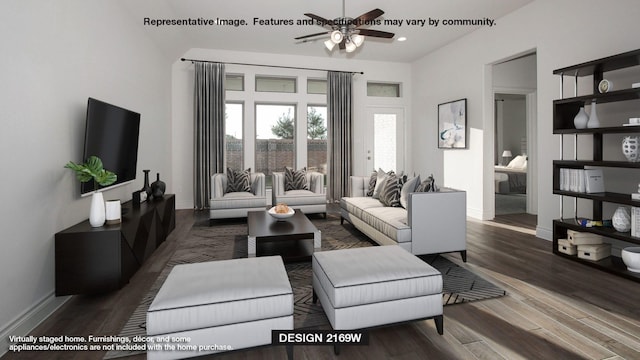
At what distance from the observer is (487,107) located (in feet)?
17.2

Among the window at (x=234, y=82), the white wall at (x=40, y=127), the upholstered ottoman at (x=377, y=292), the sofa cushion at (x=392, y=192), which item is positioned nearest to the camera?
the upholstered ottoman at (x=377, y=292)

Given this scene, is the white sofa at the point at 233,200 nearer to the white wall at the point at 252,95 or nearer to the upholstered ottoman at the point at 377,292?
the white wall at the point at 252,95

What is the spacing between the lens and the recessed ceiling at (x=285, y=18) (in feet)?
14.5

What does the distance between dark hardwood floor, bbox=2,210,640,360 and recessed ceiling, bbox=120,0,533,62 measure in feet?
11.2

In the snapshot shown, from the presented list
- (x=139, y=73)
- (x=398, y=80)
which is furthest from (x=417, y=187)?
(x=398, y=80)

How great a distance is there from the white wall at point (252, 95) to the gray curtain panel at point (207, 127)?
0.75 ft

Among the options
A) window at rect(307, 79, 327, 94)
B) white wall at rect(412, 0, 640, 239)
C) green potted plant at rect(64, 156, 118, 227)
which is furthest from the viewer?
window at rect(307, 79, 327, 94)

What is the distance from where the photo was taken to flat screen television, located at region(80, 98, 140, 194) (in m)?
2.81

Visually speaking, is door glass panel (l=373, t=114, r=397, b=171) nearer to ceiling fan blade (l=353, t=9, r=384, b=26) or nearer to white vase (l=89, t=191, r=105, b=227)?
ceiling fan blade (l=353, t=9, r=384, b=26)

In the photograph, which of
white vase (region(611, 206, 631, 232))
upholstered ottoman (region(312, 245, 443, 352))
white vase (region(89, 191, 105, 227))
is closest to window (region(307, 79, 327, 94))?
white vase (region(89, 191, 105, 227))

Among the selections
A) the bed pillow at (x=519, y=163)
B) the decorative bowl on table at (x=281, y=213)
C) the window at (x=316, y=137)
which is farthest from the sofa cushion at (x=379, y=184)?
the bed pillow at (x=519, y=163)

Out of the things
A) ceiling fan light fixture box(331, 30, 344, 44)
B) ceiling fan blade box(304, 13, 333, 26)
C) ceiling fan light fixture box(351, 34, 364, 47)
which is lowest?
ceiling fan light fixture box(331, 30, 344, 44)

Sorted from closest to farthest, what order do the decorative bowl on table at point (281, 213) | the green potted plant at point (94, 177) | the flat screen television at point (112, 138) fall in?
1. the green potted plant at point (94, 177)
2. the flat screen television at point (112, 138)
3. the decorative bowl on table at point (281, 213)

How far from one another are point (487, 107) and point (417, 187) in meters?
2.58
